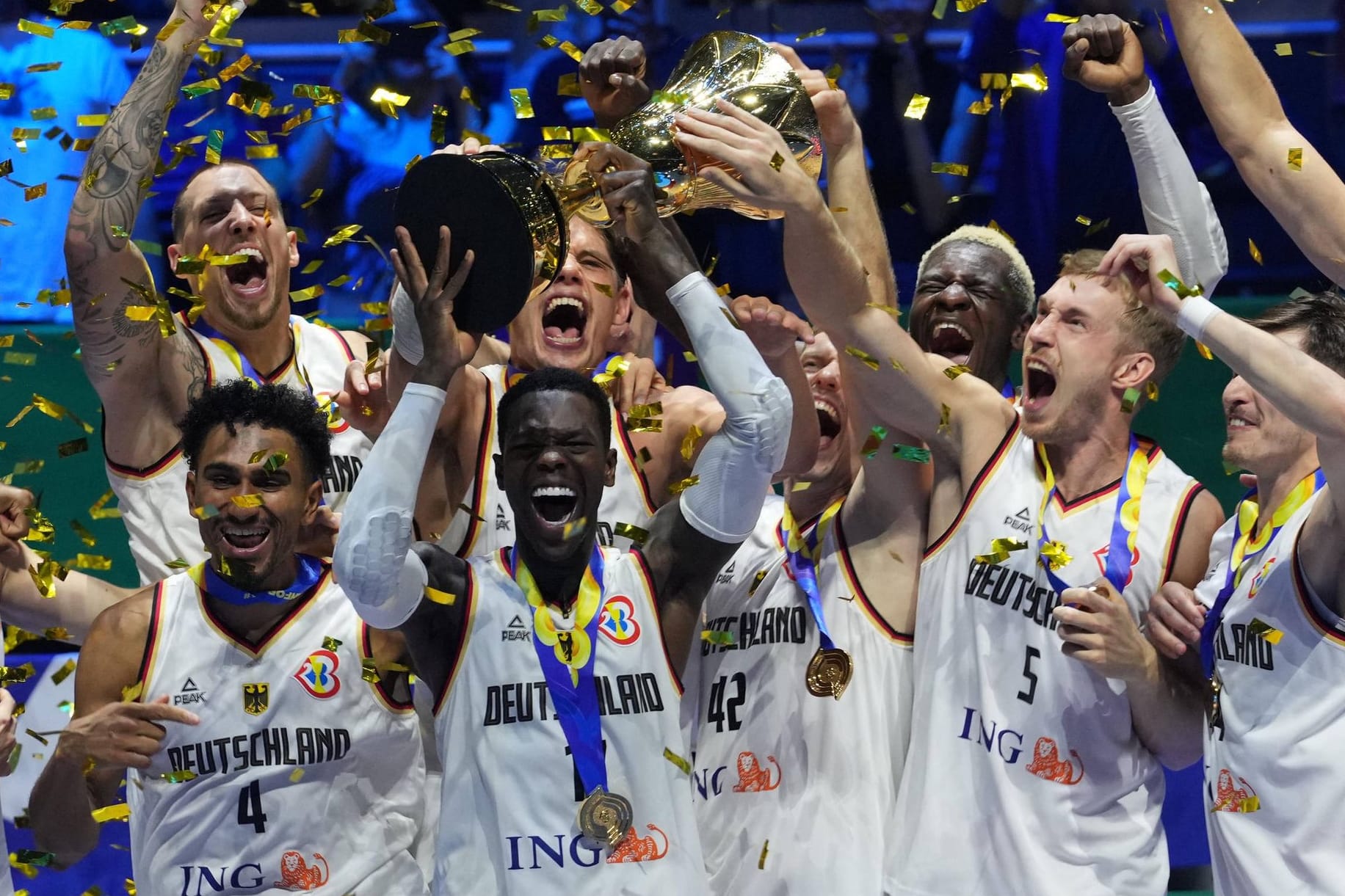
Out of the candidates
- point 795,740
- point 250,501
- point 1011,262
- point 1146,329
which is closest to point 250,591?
point 250,501

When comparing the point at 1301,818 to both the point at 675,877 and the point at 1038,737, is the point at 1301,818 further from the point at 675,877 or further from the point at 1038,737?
the point at 675,877

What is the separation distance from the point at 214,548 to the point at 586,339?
109 cm

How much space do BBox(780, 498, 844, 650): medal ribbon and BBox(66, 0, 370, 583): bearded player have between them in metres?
1.09

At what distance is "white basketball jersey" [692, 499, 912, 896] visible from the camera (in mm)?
3605

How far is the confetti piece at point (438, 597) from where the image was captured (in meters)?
3.13

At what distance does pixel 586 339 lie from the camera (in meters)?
4.15

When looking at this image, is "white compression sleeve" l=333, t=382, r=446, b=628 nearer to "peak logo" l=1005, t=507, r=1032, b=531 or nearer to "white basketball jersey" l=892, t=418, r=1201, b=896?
"white basketball jersey" l=892, t=418, r=1201, b=896

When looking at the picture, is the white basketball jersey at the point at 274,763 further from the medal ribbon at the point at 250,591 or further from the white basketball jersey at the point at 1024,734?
the white basketball jersey at the point at 1024,734

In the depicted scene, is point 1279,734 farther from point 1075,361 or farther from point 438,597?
point 438,597

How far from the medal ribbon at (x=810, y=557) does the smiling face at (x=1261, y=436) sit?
36.2 inches

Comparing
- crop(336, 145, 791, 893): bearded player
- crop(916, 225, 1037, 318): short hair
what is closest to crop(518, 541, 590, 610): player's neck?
crop(336, 145, 791, 893): bearded player

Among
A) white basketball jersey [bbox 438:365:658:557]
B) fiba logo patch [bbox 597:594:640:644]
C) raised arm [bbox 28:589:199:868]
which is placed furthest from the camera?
white basketball jersey [bbox 438:365:658:557]

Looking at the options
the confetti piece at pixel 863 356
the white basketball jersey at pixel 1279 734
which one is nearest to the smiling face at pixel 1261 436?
the white basketball jersey at pixel 1279 734

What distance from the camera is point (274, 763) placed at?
11.4 feet
